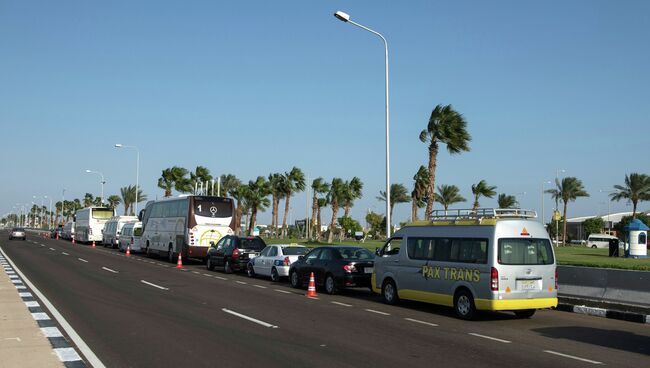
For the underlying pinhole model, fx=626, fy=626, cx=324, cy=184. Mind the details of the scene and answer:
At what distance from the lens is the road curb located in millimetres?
14312

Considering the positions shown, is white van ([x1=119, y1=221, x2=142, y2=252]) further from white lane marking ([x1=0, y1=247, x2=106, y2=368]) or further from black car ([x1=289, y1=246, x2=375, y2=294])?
white lane marking ([x1=0, y1=247, x2=106, y2=368])

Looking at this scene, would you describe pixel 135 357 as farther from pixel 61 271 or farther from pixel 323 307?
pixel 61 271

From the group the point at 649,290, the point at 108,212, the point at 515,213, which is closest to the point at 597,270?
the point at 649,290

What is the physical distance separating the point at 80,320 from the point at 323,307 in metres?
5.83

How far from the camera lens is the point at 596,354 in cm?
987

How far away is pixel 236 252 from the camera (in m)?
27.5

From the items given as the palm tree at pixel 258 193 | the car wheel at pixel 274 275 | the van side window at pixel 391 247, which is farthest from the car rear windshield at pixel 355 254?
the palm tree at pixel 258 193

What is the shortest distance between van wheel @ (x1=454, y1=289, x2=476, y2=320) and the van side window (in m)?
2.69

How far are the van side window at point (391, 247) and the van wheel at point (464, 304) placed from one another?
8.81 ft

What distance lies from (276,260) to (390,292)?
26.5ft

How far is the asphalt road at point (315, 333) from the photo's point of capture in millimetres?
9109

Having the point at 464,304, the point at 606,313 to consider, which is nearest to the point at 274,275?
the point at 464,304

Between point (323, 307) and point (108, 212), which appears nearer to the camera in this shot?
point (323, 307)

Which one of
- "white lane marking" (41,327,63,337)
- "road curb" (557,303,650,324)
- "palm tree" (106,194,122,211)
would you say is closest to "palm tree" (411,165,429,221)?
"road curb" (557,303,650,324)
